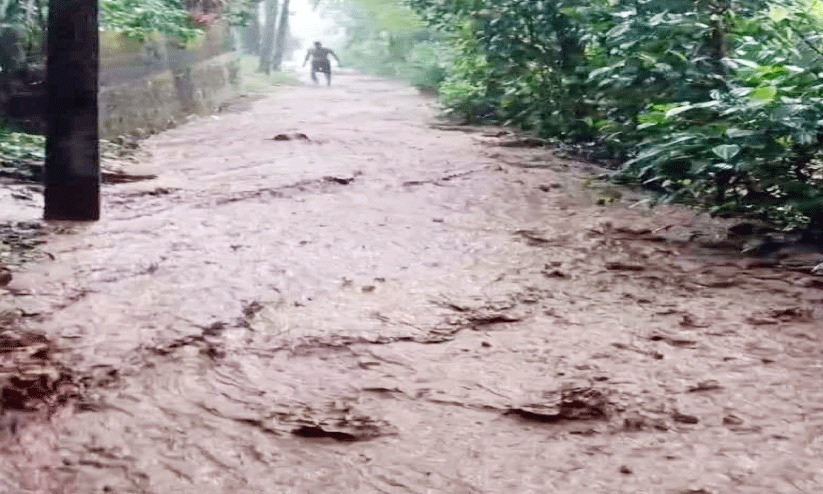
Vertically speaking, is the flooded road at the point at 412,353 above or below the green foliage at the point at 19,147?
above

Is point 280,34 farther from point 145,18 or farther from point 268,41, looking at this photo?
point 145,18

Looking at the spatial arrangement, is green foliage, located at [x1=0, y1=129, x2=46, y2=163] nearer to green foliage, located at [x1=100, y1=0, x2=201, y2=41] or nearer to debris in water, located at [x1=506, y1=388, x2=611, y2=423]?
green foliage, located at [x1=100, y1=0, x2=201, y2=41]

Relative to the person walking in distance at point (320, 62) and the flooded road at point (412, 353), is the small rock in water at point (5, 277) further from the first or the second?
the person walking in distance at point (320, 62)

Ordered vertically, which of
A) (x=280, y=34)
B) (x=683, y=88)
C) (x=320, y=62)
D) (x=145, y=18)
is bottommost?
(x=320, y=62)

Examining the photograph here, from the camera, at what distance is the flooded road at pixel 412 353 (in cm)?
256

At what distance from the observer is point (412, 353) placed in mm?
3479

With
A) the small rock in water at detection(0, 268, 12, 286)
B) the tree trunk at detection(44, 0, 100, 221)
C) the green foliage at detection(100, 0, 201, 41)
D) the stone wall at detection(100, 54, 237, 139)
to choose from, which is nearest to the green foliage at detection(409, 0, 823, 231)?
the tree trunk at detection(44, 0, 100, 221)

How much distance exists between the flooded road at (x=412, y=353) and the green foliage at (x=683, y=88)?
1.71 ft

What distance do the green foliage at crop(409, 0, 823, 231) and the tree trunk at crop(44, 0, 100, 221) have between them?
3.17m

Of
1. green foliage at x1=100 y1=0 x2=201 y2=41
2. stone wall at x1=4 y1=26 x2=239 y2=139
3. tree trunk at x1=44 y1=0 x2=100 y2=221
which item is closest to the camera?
tree trunk at x1=44 y1=0 x2=100 y2=221

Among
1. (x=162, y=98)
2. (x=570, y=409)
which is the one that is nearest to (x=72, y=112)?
(x=570, y=409)

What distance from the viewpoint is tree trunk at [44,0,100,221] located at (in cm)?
502

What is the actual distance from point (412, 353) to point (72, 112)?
2780mm

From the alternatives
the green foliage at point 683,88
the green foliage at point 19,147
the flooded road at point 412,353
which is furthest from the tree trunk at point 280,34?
the flooded road at point 412,353
